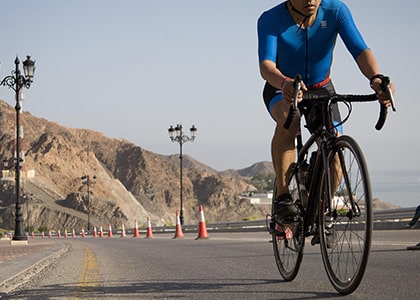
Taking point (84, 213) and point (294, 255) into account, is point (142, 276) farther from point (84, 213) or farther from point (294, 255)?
point (84, 213)

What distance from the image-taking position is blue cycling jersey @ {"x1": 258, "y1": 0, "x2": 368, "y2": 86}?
5852 mm

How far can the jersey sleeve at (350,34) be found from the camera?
19.0 ft

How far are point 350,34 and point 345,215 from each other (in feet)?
4.63

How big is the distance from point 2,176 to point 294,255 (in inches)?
5916

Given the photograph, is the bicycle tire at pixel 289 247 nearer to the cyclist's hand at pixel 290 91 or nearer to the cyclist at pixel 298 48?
the cyclist at pixel 298 48

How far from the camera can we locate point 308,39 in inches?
233

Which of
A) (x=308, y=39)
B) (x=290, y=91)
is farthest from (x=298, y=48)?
(x=290, y=91)

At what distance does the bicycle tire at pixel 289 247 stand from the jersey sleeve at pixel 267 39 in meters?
0.98

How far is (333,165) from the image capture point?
5387 millimetres

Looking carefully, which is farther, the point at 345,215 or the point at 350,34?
the point at 350,34

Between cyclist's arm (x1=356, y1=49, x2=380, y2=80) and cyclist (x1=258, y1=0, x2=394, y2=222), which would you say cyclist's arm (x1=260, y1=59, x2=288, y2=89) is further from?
cyclist's arm (x1=356, y1=49, x2=380, y2=80)

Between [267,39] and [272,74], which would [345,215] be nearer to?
[272,74]

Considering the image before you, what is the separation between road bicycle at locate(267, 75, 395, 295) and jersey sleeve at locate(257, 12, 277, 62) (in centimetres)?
46

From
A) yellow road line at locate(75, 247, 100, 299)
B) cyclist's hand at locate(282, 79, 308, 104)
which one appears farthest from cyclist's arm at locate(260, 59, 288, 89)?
yellow road line at locate(75, 247, 100, 299)
